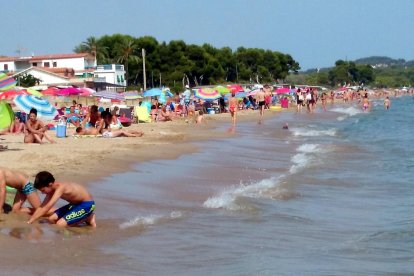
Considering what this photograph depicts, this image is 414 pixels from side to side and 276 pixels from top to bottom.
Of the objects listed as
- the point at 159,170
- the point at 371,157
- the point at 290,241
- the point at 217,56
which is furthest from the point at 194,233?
the point at 217,56

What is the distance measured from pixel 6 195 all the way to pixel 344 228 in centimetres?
367

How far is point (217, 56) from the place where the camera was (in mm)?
89188

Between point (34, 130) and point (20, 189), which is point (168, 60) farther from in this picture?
point (20, 189)

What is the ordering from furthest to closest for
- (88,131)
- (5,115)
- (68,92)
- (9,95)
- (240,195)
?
(68,92), (9,95), (88,131), (5,115), (240,195)

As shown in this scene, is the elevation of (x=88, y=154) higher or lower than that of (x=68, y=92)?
lower

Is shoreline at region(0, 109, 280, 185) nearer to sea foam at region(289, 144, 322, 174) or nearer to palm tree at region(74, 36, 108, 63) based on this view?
sea foam at region(289, 144, 322, 174)

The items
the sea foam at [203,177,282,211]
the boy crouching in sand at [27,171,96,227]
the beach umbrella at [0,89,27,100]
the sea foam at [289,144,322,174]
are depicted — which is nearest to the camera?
the boy crouching in sand at [27,171,96,227]

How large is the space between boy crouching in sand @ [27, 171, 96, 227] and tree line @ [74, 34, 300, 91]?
60368 millimetres

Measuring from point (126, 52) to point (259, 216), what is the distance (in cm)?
7083

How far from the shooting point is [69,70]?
68.2m

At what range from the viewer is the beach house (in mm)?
60856

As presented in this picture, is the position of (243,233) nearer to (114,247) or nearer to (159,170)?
(114,247)

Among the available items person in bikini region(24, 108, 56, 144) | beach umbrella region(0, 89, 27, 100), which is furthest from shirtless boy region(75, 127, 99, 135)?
person in bikini region(24, 108, 56, 144)

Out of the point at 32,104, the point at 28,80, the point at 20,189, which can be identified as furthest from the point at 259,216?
the point at 28,80
